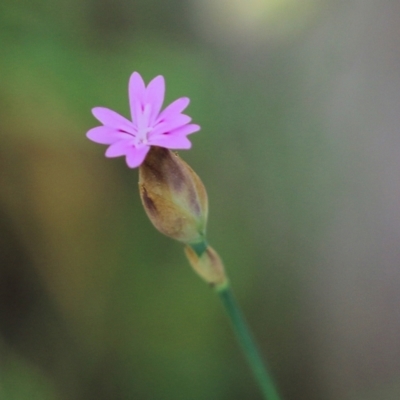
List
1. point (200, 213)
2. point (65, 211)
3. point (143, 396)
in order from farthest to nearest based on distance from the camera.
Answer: point (65, 211) < point (143, 396) < point (200, 213)

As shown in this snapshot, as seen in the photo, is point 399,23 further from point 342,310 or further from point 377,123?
point 342,310

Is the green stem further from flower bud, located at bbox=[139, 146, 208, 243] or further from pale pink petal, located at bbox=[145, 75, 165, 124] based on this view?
pale pink petal, located at bbox=[145, 75, 165, 124]

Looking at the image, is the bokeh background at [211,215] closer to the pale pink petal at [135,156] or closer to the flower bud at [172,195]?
the flower bud at [172,195]

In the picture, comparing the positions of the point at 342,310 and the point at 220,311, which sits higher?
the point at 220,311

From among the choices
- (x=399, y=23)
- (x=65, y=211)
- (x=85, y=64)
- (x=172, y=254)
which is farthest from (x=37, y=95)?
(x=399, y=23)

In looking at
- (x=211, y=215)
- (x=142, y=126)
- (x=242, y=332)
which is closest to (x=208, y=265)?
(x=242, y=332)

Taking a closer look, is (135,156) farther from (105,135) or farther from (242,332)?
(242,332)
